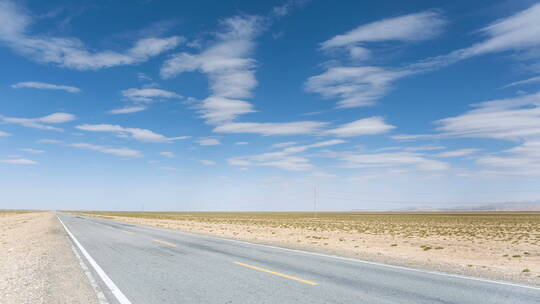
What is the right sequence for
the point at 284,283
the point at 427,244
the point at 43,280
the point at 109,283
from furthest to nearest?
the point at 427,244, the point at 43,280, the point at 109,283, the point at 284,283

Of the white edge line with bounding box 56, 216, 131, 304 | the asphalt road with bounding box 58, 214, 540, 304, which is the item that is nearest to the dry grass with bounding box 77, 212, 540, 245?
the asphalt road with bounding box 58, 214, 540, 304

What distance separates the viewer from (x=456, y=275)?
29.9ft

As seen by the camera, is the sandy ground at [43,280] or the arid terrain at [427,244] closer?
the sandy ground at [43,280]

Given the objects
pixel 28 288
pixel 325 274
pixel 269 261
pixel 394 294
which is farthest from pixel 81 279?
pixel 394 294

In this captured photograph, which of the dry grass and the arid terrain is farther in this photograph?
the dry grass

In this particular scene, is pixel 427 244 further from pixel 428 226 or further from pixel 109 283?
pixel 428 226

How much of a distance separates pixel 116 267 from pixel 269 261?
4.73m

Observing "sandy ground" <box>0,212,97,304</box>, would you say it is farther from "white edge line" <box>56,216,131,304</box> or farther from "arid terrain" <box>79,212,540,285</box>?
"arid terrain" <box>79,212,540,285</box>

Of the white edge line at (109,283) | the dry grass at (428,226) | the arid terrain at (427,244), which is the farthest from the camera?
the dry grass at (428,226)

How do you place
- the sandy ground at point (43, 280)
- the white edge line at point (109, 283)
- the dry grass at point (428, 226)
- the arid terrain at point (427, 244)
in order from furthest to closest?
the dry grass at point (428, 226) → the arid terrain at point (427, 244) → the sandy ground at point (43, 280) → the white edge line at point (109, 283)

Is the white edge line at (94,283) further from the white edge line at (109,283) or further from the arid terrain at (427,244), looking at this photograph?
the arid terrain at (427,244)

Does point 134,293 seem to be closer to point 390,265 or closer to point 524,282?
point 390,265

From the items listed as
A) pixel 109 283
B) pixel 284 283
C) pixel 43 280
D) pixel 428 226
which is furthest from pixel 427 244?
pixel 428 226

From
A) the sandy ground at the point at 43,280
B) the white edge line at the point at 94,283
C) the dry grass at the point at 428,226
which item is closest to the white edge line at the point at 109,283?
the white edge line at the point at 94,283
